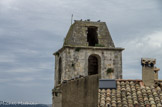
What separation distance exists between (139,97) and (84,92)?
6.57 feet

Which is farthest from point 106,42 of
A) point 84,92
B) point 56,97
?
point 84,92

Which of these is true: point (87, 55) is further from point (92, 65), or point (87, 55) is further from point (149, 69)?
point (149, 69)

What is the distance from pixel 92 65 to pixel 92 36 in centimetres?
249

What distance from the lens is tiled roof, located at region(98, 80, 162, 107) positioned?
512 inches

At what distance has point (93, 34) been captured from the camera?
27562 millimetres

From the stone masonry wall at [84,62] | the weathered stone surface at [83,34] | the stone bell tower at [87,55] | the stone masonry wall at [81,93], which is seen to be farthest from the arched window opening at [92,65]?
the stone masonry wall at [81,93]

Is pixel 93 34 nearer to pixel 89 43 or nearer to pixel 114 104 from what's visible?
pixel 89 43

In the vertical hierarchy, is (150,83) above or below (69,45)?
below

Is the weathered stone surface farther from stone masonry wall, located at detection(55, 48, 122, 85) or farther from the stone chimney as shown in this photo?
the stone chimney

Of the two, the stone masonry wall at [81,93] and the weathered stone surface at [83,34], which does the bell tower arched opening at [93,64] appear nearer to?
the weathered stone surface at [83,34]

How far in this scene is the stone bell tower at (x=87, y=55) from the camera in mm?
25297

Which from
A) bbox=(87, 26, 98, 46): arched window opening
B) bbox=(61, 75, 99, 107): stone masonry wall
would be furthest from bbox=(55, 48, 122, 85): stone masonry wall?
bbox=(61, 75, 99, 107): stone masonry wall

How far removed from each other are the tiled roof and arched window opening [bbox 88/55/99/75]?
36.7 feet

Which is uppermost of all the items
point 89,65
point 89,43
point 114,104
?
point 89,43
